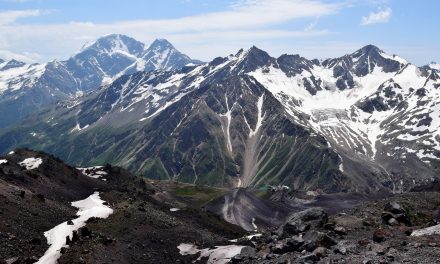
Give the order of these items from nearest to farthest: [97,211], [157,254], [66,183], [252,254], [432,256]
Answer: [432,256] → [252,254] → [157,254] → [97,211] → [66,183]

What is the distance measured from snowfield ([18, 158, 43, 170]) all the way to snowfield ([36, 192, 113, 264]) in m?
25.7

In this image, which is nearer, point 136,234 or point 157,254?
point 157,254

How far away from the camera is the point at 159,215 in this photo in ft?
355

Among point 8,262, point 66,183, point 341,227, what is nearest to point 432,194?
point 341,227

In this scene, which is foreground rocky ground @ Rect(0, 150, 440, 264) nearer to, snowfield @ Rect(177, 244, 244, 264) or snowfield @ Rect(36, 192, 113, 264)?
snowfield @ Rect(177, 244, 244, 264)

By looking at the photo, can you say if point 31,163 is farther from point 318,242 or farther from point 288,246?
point 318,242

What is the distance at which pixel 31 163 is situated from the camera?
488 ft

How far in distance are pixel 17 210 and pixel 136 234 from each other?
21.5m

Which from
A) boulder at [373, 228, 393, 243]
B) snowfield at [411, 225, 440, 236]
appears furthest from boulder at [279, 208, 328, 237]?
snowfield at [411, 225, 440, 236]

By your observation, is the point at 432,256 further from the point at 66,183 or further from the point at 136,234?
the point at 66,183

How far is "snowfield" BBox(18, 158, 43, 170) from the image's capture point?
477 ft

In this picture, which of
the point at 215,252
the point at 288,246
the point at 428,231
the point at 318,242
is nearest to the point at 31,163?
the point at 215,252

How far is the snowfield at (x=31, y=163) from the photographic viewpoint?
145m

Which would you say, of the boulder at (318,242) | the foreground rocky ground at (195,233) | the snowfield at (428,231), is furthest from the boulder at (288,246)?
the snowfield at (428,231)
